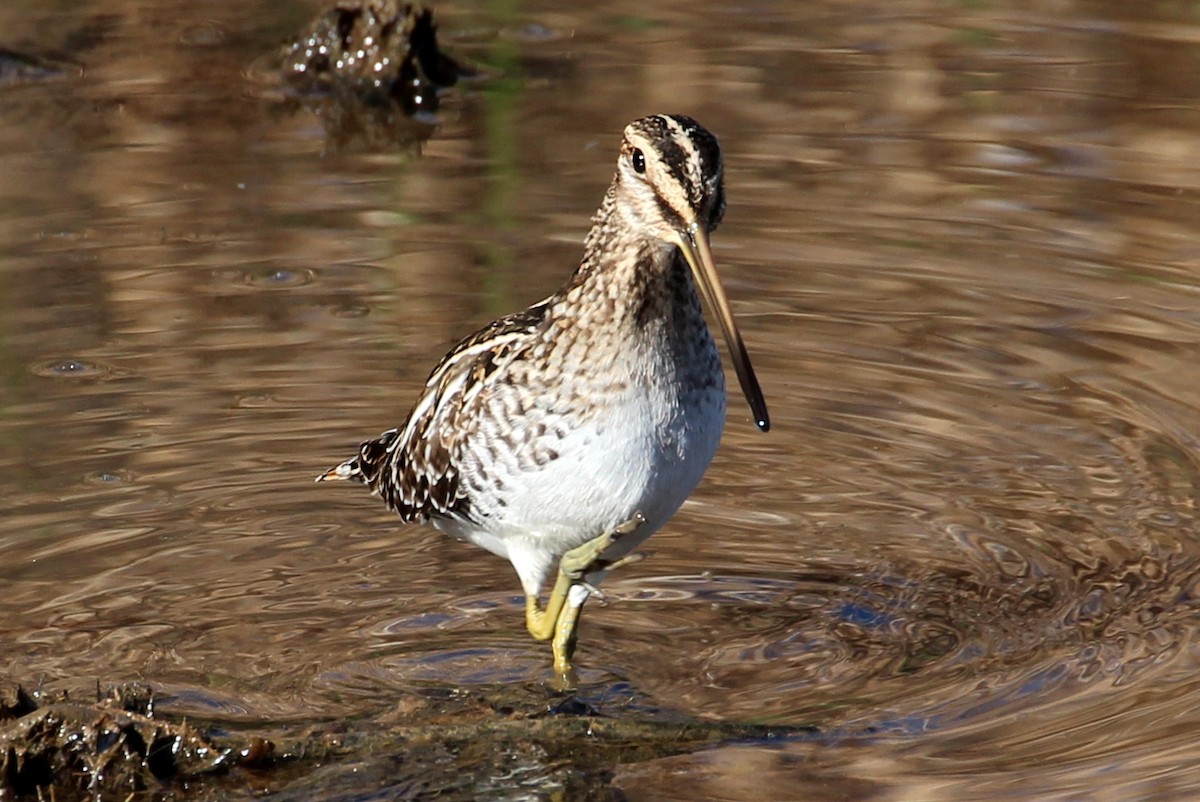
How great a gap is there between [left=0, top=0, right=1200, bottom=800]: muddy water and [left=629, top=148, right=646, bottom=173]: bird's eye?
147 centimetres

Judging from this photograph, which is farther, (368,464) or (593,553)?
(368,464)

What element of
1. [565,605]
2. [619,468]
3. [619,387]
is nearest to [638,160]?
[619,387]

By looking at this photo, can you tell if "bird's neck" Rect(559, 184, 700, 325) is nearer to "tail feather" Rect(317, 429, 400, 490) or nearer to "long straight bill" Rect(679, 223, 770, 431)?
"long straight bill" Rect(679, 223, 770, 431)

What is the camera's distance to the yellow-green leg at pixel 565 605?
19.4 ft

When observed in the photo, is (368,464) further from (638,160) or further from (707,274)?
(707,274)

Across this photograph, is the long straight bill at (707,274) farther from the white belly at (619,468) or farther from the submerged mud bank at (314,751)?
the submerged mud bank at (314,751)

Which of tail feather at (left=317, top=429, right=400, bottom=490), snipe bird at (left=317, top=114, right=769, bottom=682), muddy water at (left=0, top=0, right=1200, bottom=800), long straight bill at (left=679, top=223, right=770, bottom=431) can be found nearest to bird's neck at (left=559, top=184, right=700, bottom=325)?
snipe bird at (left=317, top=114, right=769, bottom=682)

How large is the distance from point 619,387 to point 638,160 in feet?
2.05

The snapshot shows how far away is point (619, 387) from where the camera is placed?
18.8 ft

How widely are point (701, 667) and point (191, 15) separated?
720cm

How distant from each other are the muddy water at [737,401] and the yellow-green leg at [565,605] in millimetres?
81

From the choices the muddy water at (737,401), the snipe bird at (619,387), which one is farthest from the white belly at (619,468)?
the muddy water at (737,401)

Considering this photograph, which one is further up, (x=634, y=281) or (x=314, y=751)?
(x=634, y=281)

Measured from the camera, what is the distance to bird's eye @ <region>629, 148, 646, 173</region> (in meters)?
5.70
